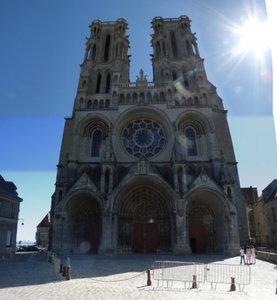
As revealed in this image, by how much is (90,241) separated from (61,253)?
3.41 metres

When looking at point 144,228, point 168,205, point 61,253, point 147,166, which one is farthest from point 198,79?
point 61,253

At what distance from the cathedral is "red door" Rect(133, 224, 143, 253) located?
9cm

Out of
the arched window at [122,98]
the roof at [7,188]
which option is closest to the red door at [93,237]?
the roof at [7,188]

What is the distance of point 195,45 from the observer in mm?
33281

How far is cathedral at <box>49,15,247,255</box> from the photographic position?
20.3 metres

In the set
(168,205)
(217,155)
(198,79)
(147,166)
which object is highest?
(198,79)

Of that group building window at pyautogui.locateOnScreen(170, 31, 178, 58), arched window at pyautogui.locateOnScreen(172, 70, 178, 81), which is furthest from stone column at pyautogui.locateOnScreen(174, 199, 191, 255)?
building window at pyautogui.locateOnScreen(170, 31, 178, 58)

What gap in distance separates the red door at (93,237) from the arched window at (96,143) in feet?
26.1

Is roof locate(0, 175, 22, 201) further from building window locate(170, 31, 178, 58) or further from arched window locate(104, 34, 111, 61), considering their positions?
building window locate(170, 31, 178, 58)

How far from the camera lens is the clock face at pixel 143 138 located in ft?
82.9

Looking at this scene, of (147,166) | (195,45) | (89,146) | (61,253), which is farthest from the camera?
(195,45)

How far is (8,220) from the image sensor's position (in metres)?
20.3

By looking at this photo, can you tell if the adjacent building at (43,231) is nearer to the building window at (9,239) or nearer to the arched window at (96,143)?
the building window at (9,239)

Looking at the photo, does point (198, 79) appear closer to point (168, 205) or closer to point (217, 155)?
point (217, 155)
